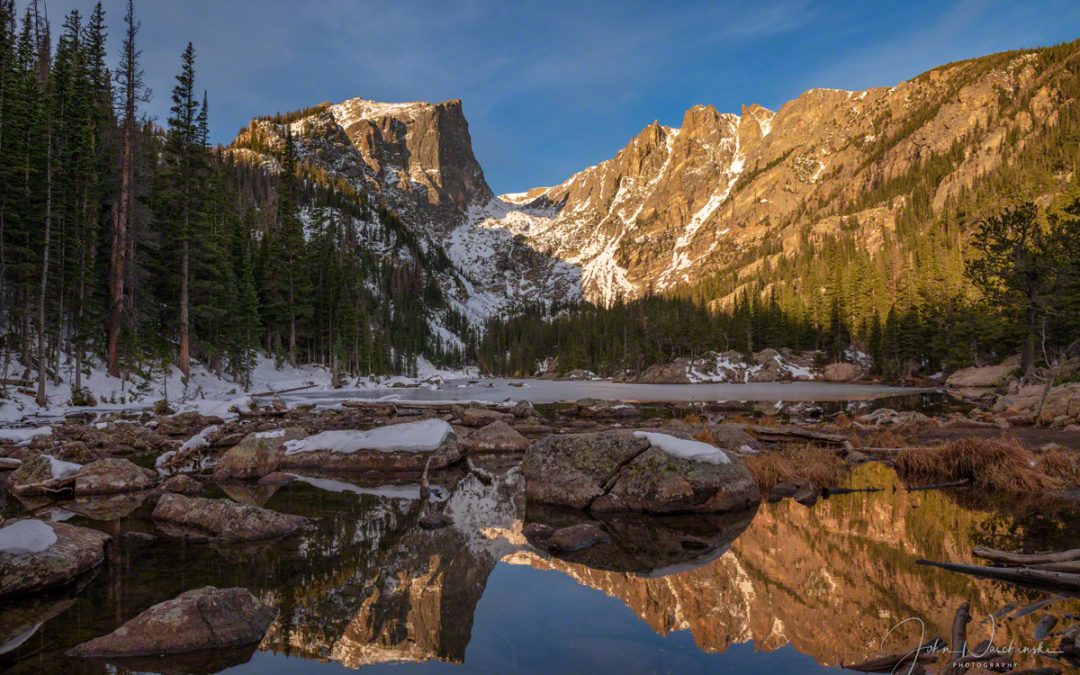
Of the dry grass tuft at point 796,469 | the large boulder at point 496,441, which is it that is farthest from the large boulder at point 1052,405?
the large boulder at point 496,441

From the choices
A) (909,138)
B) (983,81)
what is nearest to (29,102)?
(909,138)

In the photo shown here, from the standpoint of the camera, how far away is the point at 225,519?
8.09 meters

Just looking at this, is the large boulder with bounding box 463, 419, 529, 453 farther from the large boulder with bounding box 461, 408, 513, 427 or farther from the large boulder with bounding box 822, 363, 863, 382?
the large boulder with bounding box 822, 363, 863, 382

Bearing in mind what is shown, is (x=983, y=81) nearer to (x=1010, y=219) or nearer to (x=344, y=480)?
(x=1010, y=219)

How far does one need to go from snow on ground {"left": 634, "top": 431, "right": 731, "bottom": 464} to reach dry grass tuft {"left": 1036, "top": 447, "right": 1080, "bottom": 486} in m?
6.69

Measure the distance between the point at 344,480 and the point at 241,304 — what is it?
39.8 metres

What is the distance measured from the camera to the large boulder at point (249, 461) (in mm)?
12648

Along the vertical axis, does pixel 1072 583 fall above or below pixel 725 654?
above

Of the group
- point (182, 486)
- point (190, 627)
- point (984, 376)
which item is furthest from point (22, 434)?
point (984, 376)

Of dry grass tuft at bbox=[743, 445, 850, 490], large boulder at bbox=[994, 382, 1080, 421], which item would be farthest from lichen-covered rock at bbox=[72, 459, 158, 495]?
large boulder at bbox=[994, 382, 1080, 421]

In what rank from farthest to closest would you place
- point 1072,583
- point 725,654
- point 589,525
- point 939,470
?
1. point 939,470
2. point 589,525
3. point 1072,583
4. point 725,654

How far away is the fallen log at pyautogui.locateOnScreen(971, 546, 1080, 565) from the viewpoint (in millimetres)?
5293

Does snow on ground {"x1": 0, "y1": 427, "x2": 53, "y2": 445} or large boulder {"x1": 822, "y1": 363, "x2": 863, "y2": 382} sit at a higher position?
snow on ground {"x1": 0, "y1": 427, "x2": 53, "y2": 445}

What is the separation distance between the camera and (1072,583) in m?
4.66
